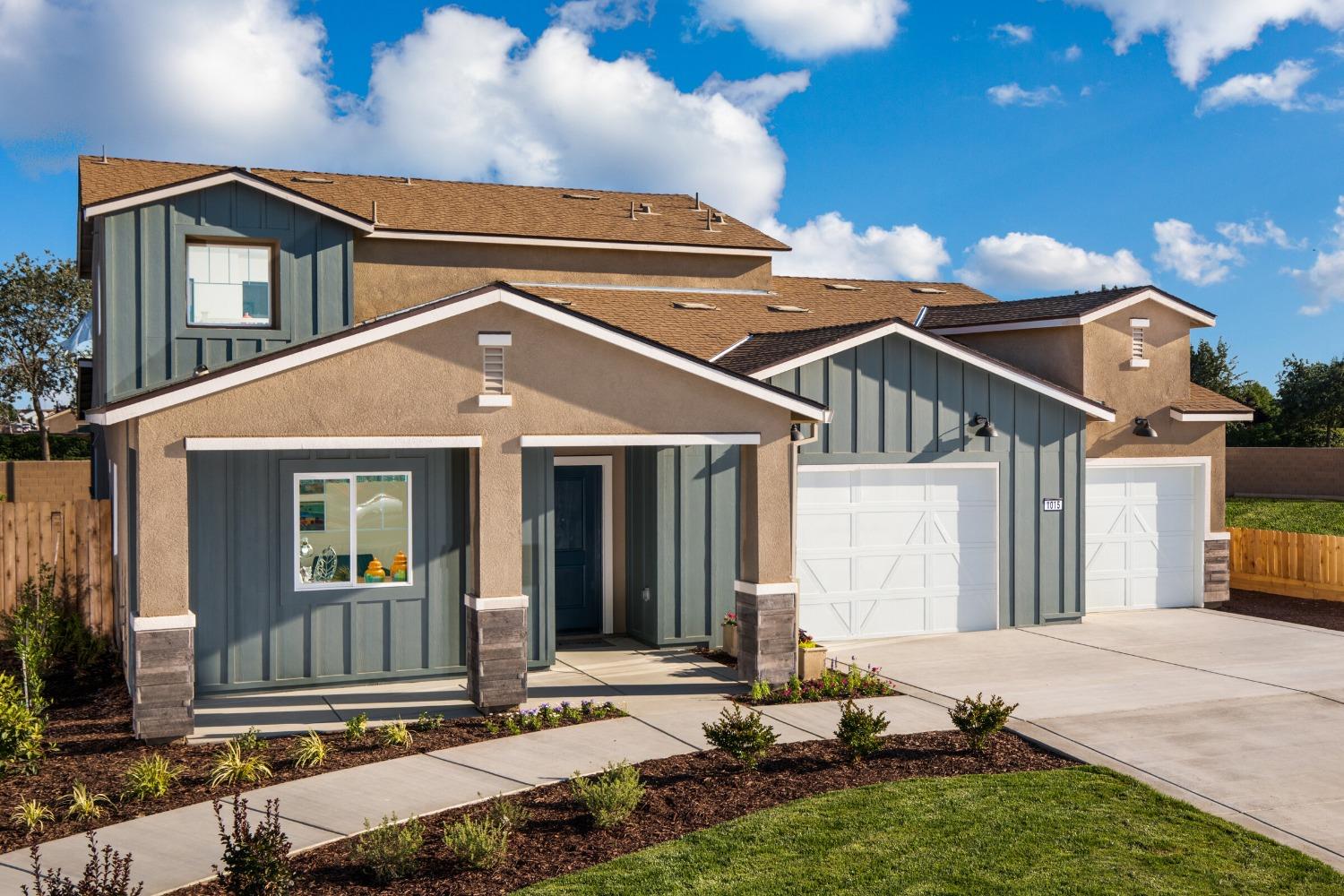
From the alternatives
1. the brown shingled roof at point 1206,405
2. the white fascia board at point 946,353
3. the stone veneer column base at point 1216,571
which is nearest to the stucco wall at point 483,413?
the white fascia board at point 946,353

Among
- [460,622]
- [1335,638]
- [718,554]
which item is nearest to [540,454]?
[460,622]

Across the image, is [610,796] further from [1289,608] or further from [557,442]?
[1289,608]

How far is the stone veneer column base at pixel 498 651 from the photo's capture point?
35.9 feet

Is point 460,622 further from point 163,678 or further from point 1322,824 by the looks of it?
point 1322,824

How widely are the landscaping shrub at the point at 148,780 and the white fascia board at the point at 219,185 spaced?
6.97 meters

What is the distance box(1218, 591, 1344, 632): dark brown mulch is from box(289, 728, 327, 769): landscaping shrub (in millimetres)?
13628

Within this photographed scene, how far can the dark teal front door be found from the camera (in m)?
15.1

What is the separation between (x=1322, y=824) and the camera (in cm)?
816

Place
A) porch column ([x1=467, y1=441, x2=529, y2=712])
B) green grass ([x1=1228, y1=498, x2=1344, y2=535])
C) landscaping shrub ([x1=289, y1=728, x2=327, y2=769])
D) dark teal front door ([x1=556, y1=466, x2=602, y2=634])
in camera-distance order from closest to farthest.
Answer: landscaping shrub ([x1=289, y1=728, x2=327, y2=769]), porch column ([x1=467, y1=441, x2=529, y2=712]), dark teal front door ([x1=556, y1=466, x2=602, y2=634]), green grass ([x1=1228, y1=498, x2=1344, y2=535])

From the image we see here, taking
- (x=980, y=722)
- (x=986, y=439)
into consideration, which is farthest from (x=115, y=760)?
(x=986, y=439)

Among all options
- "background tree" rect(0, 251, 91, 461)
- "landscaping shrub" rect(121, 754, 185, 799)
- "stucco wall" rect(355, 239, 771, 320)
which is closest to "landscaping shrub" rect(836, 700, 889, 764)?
"landscaping shrub" rect(121, 754, 185, 799)

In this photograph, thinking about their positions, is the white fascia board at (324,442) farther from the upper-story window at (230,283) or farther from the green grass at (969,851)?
the green grass at (969,851)

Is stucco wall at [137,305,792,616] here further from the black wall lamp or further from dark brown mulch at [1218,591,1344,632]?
dark brown mulch at [1218,591,1344,632]

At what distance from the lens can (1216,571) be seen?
18.3m
